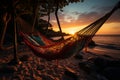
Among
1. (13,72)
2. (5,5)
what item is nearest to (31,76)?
(13,72)

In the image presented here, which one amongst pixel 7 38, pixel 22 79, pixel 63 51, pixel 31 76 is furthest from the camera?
pixel 7 38

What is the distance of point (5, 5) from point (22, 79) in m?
4.29

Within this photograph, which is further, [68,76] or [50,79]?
[68,76]

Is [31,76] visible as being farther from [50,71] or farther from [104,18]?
[104,18]

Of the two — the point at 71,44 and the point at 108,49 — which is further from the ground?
the point at 71,44

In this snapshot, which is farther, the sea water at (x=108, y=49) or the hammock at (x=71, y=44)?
the sea water at (x=108, y=49)

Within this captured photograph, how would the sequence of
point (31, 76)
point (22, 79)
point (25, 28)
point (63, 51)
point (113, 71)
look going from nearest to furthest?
point (22, 79) < point (31, 76) < point (63, 51) < point (113, 71) < point (25, 28)

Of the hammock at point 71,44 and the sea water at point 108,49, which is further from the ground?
the hammock at point 71,44

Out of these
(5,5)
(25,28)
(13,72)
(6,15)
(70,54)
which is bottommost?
(13,72)

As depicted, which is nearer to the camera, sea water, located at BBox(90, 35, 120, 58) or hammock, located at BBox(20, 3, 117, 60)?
hammock, located at BBox(20, 3, 117, 60)

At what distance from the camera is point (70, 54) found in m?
4.36

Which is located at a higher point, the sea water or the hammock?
the hammock

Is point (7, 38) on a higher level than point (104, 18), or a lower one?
lower

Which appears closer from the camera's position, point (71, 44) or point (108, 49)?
point (71, 44)
